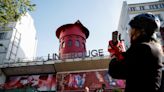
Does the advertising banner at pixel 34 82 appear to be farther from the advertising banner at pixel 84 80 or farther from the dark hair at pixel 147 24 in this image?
the dark hair at pixel 147 24

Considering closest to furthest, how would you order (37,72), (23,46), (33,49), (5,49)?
(37,72) → (5,49) → (23,46) → (33,49)

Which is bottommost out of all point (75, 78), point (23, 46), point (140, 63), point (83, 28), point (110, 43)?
point (75, 78)

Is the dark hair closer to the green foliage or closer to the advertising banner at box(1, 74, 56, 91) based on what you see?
the green foliage

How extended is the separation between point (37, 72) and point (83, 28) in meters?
11.1

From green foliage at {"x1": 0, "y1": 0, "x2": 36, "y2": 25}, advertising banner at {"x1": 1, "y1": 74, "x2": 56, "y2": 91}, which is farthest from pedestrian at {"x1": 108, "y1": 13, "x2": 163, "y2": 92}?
advertising banner at {"x1": 1, "y1": 74, "x2": 56, "y2": 91}

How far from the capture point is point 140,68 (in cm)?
188

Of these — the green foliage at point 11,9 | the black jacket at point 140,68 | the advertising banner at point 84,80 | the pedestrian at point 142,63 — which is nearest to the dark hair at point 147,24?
the pedestrian at point 142,63

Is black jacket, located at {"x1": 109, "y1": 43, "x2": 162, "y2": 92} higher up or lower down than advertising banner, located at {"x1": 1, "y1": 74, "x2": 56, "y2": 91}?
higher up

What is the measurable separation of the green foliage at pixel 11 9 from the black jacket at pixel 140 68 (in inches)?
567

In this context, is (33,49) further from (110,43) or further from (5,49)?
(110,43)

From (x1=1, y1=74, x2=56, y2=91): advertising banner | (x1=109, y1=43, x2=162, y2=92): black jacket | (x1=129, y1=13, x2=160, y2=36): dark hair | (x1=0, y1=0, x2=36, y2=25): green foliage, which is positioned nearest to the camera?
(x1=109, y1=43, x2=162, y2=92): black jacket

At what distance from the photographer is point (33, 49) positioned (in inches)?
1608

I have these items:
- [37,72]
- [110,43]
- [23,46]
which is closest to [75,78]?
[37,72]

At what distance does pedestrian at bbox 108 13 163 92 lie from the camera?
1.84 m
